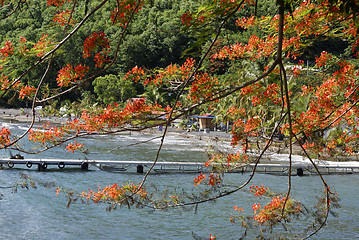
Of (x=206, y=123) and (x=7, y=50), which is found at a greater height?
(x=206, y=123)

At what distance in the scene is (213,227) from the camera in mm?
11742

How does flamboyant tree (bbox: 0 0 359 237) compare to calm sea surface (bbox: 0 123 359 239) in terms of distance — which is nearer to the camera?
flamboyant tree (bbox: 0 0 359 237)

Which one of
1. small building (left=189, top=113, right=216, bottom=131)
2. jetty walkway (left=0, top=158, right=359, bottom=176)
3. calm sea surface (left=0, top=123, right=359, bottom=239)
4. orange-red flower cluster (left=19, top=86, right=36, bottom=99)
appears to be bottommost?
calm sea surface (left=0, top=123, right=359, bottom=239)

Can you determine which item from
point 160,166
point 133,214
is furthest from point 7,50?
point 160,166

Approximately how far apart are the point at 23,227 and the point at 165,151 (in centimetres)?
1599

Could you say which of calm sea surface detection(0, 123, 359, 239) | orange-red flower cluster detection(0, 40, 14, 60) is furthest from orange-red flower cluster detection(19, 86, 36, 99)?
calm sea surface detection(0, 123, 359, 239)

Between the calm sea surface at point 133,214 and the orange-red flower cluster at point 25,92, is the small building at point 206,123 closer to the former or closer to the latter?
the calm sea surface at point 133,214

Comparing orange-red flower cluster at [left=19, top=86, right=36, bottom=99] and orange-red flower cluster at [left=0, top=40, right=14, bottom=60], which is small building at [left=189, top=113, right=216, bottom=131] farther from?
orange-red flower cluster at [left=0, top=40, right=14, bottom=60]

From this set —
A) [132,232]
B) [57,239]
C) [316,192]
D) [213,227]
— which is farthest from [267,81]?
[57,239]

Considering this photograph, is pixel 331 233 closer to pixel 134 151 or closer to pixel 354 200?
pixel 354 200

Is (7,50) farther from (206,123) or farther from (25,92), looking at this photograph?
(206,123)

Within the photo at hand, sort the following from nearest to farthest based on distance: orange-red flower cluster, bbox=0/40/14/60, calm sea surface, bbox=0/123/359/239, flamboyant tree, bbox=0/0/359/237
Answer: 1. flamboyant tree, bbox=0/0/359/237
2. orange-red flower cluster, bbox=0/40/14/60
3. calm sea surface, bbox=0/123/359/239

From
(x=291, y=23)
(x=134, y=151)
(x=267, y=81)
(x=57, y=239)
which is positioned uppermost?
(x=267, y=81)

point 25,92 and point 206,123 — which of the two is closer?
point 25,92
